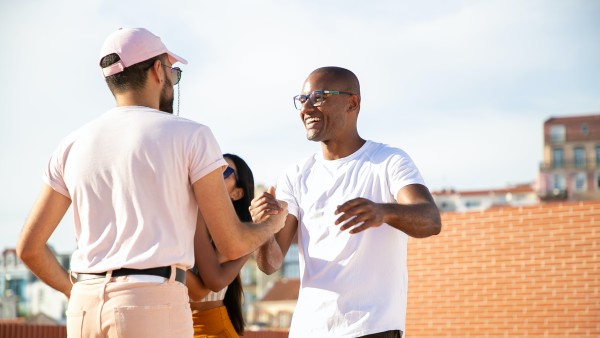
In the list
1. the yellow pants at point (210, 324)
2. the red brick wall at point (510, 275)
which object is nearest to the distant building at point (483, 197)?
the red brick wall at point (510, 275)

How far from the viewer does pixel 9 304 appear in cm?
7694

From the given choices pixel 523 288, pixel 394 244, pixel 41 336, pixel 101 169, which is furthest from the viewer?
pixel 523 288

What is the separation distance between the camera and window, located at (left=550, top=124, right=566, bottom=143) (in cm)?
10844

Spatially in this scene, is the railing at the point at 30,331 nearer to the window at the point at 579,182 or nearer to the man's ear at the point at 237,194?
the man's ear at the point at 237,194

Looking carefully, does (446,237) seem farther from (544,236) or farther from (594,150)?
(594,150)

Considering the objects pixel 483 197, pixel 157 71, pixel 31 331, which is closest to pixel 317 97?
pixel 157 71

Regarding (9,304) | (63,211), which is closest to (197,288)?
(63,211)

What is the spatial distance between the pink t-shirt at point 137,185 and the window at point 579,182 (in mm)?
106916

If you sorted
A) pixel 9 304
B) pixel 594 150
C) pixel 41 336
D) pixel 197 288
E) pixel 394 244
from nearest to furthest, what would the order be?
1. pixel 197 288
2. pixel 394 244
3. pixel 41 336
4. pixel 9 304
5. pixel 594 150

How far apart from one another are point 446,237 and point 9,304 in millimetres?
68778

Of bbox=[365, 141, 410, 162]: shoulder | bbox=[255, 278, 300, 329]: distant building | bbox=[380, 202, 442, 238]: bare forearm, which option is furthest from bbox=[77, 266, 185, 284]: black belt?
bbox=[255, 278, 300, 329]: distant building

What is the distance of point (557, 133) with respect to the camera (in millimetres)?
109312

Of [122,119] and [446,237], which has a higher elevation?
[122,119]

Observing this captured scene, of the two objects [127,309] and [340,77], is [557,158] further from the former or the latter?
[127,309]
